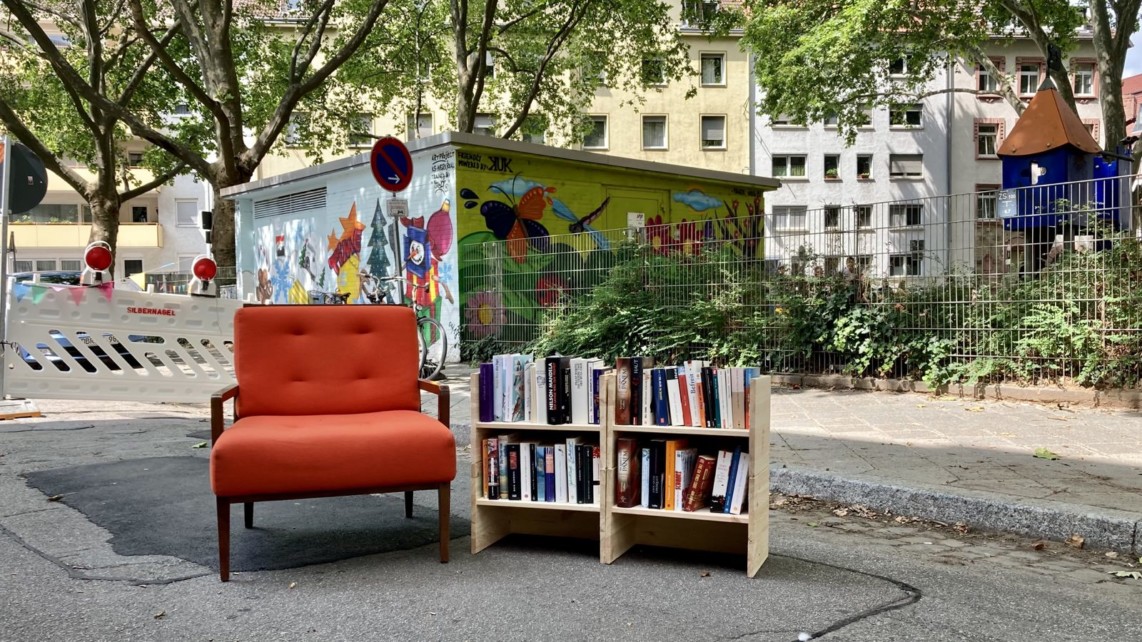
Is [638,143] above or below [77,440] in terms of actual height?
above

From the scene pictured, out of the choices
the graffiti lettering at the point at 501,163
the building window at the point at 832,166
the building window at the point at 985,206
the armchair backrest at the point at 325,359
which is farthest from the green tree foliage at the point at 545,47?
the building window at the point at 832,166

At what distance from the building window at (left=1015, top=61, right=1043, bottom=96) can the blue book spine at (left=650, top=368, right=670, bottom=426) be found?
4779cm

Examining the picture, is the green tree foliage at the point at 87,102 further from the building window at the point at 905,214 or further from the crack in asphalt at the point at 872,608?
the crack in asphalt at the point at 872,608

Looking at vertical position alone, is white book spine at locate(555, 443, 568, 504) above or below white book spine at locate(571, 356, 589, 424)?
below

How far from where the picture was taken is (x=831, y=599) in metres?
3.53

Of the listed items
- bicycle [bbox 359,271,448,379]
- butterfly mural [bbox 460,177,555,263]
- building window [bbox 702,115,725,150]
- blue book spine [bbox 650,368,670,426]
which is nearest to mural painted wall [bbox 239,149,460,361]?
bicycle [bbox 359,271,448,379]

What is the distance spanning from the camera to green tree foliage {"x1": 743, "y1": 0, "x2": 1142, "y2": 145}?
739 inches

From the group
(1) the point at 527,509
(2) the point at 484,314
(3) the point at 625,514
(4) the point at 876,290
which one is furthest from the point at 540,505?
(2) the point at 484,314

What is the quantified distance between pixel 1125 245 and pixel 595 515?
244 inches

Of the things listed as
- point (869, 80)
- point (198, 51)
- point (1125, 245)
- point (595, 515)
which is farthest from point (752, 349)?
point (869, 80)

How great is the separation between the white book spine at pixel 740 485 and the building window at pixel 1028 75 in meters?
47.8

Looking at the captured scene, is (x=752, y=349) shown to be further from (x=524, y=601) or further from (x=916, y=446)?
(x=524, y=601)

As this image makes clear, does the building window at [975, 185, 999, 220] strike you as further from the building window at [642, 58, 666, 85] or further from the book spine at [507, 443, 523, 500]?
the building window at [642, 58, 666, 85]

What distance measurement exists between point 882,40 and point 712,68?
82.4ft
